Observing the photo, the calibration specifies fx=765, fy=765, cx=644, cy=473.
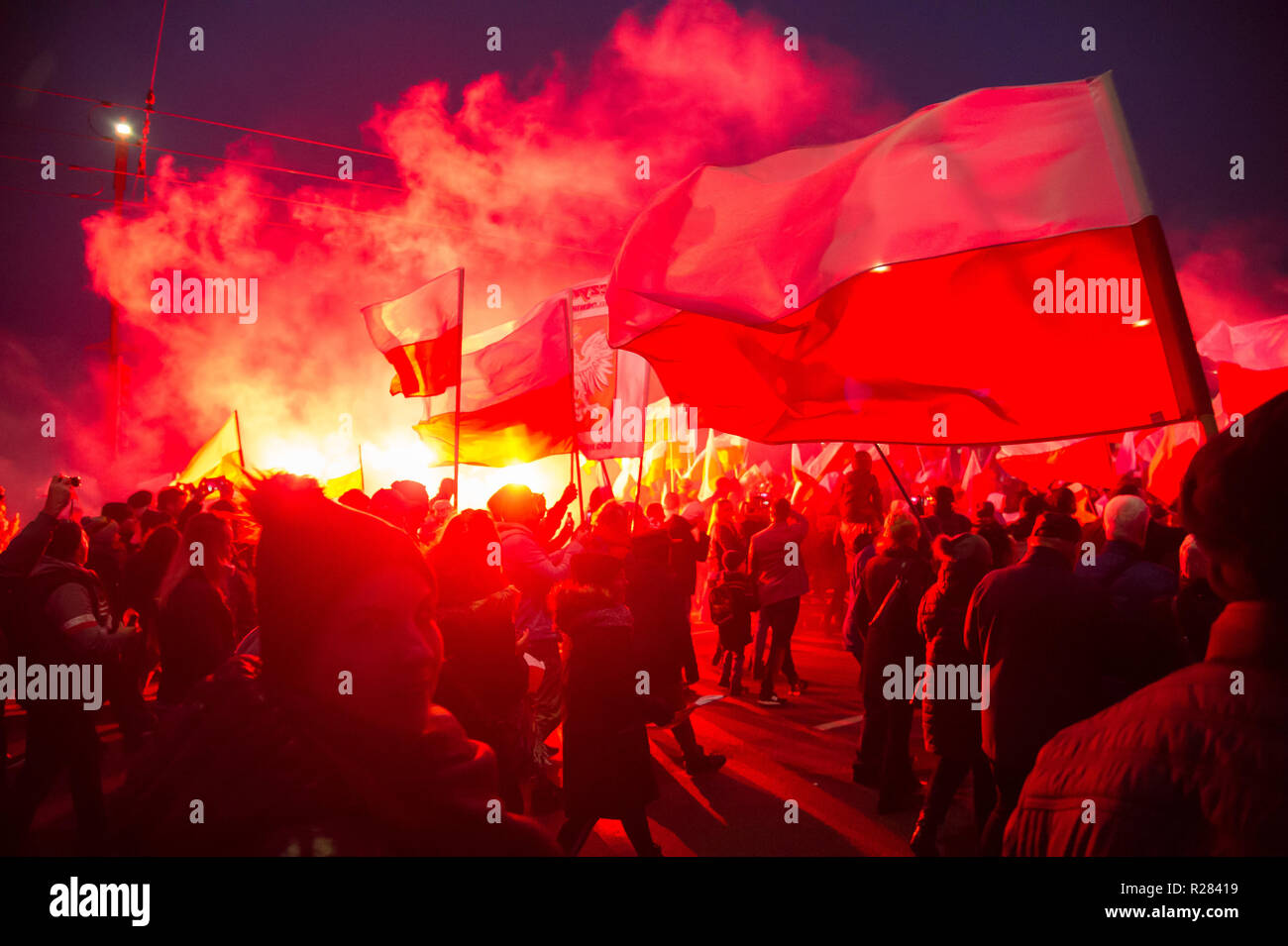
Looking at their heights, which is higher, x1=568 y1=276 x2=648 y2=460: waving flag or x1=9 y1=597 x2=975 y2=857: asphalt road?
x1=568 y1=276 x2=648 y2=460: waving flag

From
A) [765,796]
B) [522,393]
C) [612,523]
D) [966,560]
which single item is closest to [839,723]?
[765,796]

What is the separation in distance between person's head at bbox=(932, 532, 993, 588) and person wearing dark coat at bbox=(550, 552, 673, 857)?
218cm

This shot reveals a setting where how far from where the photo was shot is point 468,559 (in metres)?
5.01

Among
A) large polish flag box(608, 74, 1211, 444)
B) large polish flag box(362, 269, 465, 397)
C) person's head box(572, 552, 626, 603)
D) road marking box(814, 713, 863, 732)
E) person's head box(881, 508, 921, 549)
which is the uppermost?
large polish flag box(362, 269, 465, 397)

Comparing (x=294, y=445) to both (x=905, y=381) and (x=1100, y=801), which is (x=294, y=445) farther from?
(x=1100, y=801)

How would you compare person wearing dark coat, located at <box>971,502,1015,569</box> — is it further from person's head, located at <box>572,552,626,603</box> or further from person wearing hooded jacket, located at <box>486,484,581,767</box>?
person wearing hooded jacket, located at <box>486,484,581,767</box>

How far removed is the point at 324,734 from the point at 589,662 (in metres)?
2.98

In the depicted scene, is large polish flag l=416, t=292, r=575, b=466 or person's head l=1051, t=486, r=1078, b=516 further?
large polish flag l=416, t=292, r=575, b=466

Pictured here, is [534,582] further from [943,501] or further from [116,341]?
[116,341]

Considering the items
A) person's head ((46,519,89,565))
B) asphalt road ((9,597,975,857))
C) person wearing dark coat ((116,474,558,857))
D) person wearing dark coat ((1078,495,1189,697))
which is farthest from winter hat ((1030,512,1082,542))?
person's head ((46,519,89,565))

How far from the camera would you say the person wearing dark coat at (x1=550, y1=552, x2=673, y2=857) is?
4375 millimetres

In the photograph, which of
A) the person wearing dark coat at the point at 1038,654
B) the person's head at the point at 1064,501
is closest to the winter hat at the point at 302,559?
the person wearing dark coat at the point at 1038,654
